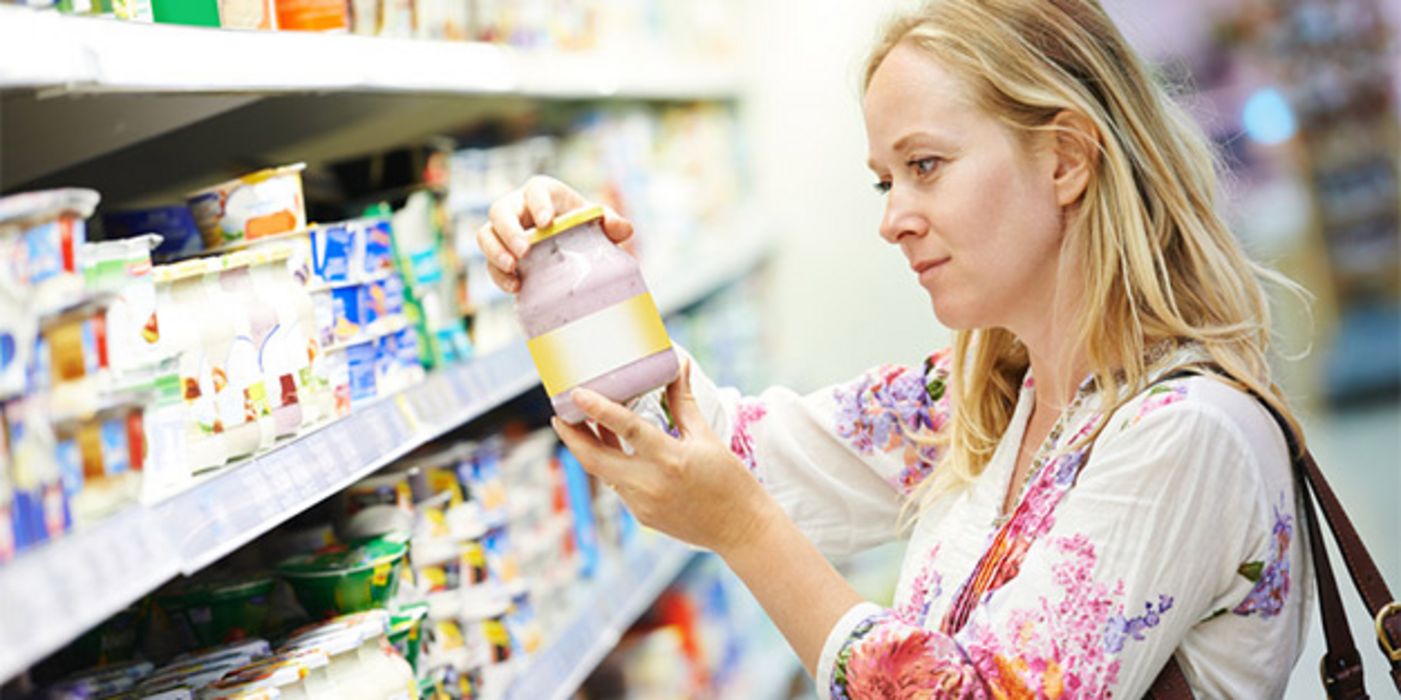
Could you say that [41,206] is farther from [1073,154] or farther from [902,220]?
[1073,154]

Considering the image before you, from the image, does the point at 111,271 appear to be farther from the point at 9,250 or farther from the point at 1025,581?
the point at 1025,581

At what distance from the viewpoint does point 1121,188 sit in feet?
5.38

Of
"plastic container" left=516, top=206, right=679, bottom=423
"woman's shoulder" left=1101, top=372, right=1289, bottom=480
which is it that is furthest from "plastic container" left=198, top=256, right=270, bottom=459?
"woman's shoulder" left=1101, top=372, right=1289, bottom=480

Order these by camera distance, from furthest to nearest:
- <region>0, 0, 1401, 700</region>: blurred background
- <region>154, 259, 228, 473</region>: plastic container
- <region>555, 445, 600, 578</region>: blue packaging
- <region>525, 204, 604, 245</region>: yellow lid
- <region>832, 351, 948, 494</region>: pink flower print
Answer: <region>555, 445, 600, 578</region>: blue packaging
<region>832, 351, 948, 494</region>: pink flower print
<region>525, 204, 604, 245</region>: yellow lid
<region>154, 259, 228, 473</region>: plastic container
<region>0, 0, 1401, 700</region>: blurred background

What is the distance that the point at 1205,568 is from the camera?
4.90 ft

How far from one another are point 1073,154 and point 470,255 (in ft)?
2.87

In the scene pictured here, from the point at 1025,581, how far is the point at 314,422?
0.71 metres

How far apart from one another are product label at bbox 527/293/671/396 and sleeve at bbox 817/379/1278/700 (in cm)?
35

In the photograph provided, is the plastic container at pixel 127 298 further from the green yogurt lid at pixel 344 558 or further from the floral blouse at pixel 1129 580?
the floral blouse at pixel 1129 580

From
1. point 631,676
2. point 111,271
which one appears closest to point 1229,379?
point 111,271

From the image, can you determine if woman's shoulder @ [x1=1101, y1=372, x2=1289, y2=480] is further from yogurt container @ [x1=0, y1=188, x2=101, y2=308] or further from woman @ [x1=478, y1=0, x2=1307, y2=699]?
yogurt container @ [x1=0, y1=188, x2=101, y2=308]

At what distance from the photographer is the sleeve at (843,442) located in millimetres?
2035

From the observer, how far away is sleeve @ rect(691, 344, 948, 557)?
204cm

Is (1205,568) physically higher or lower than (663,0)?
lower
